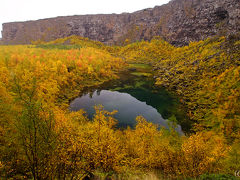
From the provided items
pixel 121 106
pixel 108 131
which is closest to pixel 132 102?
pixel 121 106

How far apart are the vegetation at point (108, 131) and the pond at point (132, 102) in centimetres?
428

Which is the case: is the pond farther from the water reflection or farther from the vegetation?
the vegetation

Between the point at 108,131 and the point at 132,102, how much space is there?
4208 centimetres

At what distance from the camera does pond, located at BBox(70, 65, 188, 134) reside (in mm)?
44125

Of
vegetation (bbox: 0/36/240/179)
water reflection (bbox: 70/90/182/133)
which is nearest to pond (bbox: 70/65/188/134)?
water reflection (bbox: 70/90/182/133)

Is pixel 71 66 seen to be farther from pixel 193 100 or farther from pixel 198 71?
pixel 198 71

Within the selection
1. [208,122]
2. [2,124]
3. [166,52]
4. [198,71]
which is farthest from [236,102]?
[166,52]

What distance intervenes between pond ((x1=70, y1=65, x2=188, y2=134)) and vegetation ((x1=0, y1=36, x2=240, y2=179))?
428cm

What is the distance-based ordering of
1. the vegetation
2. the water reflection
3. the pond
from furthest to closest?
the pond → the water reflection → the vegetation

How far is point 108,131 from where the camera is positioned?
16.1 meters

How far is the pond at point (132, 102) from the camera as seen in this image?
4412cm

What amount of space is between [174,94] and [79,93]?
43.9m

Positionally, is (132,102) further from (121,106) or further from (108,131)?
(108,131)

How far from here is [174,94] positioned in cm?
6238
